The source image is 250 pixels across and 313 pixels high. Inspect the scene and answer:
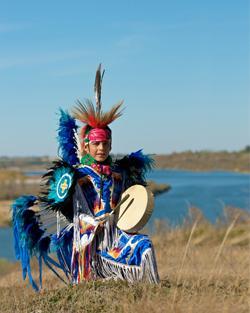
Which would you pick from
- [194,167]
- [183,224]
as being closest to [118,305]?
[183,224]

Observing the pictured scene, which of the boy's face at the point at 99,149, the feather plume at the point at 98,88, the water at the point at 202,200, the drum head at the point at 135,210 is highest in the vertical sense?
the feather plume at the point at 98,88

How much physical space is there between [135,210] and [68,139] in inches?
41.9

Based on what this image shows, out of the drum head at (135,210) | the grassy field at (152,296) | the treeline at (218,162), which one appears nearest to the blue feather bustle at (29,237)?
the grassy field at (152,296)

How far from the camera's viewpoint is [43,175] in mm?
5789

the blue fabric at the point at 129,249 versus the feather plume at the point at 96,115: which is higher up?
the feather plume at the point at 96,115

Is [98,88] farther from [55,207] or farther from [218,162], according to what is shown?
[218,162]

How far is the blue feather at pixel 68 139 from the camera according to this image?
6.10m

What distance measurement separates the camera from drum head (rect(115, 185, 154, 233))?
5.48m

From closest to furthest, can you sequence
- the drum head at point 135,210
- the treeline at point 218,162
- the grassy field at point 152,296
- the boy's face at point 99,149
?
the grassy field at point 152,296
the drum head at point 135,210
the boy's face at point 99,149
the treeline at point 218,162

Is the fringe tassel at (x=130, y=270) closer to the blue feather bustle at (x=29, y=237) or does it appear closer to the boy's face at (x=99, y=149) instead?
the blue feather bustle at (x=29, y=237)

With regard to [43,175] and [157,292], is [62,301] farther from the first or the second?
[43,175]

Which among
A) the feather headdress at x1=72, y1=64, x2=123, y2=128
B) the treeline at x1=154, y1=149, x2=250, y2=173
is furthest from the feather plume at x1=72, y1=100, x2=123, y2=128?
the treeline at x1=154, y1=149, x2=250, y2=173

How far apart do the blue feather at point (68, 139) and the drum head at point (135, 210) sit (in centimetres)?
74

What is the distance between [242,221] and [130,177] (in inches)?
291
